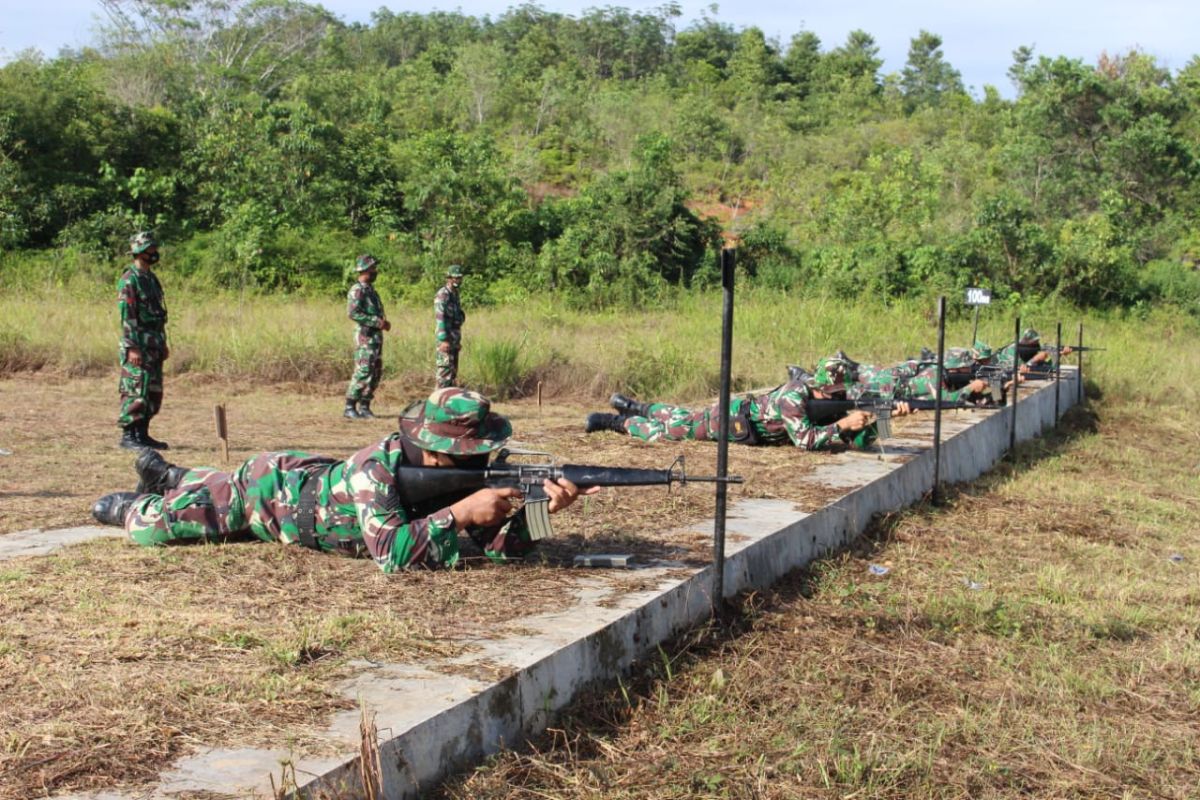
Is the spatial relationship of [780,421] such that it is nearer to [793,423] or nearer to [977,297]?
[793,423]

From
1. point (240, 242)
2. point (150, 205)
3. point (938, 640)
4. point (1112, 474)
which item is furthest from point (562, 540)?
point (150, 205)

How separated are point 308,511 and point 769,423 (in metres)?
4.68

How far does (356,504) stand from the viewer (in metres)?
5.07

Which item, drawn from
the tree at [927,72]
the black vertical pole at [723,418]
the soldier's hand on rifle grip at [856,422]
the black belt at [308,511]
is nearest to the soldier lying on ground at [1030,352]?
the soldier's hand on rifle grip at [856,422]

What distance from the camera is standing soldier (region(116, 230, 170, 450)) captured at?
31.1 ft

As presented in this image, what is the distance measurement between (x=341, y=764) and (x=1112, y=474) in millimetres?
9556

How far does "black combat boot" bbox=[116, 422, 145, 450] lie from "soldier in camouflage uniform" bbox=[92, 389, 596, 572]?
12.7ft

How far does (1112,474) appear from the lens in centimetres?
1095

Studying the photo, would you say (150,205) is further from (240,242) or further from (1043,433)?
(1043,433)

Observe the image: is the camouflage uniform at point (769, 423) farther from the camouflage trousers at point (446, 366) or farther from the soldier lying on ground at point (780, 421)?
the camouflage trousers at point (446, 366)

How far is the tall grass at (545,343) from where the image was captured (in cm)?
1473

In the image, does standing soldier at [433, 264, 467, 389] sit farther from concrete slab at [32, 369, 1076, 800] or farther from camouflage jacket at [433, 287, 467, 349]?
concrete slab at [32, 369, 1076, 800]

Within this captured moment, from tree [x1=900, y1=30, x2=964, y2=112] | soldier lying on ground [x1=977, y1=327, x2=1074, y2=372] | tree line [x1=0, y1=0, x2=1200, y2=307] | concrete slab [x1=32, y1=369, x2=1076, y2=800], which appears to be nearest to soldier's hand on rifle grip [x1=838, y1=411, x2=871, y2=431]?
concrete slab [x1=32, y1=369, x2=1076, y2=800]

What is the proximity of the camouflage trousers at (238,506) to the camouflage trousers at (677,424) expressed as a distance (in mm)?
4583
